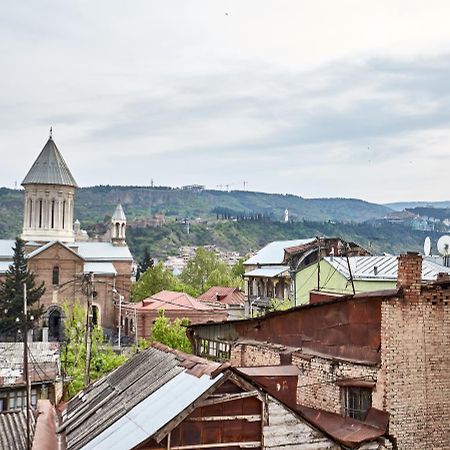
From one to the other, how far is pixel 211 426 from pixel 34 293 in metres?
57.8

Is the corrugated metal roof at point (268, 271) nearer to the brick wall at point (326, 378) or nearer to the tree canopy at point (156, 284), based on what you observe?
the tree canopy at point (156, 284)

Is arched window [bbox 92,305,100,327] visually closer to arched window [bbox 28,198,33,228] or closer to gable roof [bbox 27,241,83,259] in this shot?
gable roof [bbox 27,241,83,259]

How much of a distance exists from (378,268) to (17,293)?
4254 centimetres

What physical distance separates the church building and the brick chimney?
56381 millimetres

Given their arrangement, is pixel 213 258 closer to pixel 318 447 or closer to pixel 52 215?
pixel 52 215

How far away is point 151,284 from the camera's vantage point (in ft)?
261

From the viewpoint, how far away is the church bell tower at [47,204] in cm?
7538

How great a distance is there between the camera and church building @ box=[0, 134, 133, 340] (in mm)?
70312

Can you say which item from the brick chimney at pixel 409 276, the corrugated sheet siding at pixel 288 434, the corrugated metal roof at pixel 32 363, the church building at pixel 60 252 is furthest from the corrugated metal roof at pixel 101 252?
the corrugated sheet siding at pixel 288 434

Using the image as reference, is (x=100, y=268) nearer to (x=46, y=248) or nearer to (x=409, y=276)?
(x=46, y=248)

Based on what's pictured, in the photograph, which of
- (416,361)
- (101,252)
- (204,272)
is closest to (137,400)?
(416,361)

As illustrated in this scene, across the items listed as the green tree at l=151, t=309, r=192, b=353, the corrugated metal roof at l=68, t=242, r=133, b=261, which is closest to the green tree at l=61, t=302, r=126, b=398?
the green tree at l=151, t=309, r=192, b=353

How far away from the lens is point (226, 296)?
228 ft

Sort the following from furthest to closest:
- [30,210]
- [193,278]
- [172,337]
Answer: [193,278] → [30,210] → [172,337]
